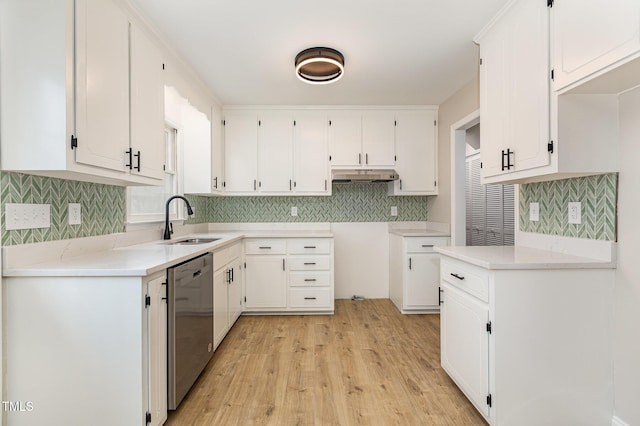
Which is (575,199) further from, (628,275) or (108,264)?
(108,264)

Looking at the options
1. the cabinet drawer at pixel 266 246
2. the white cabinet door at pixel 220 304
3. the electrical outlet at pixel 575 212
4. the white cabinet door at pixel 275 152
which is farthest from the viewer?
the white cabinet door at pixel 275 152

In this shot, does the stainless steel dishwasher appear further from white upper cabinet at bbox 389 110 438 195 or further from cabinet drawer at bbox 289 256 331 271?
white upper cabinet at bbox 389 110 438 195

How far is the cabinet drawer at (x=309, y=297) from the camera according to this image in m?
3.55

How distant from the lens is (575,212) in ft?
6.10

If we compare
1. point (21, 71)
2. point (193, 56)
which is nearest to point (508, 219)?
point (193, 56)

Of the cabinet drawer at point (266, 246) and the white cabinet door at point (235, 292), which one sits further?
the cabinet drawer at point (266, 246)

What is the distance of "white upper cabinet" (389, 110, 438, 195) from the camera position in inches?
154

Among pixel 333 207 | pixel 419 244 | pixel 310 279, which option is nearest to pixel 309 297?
pixel 310 279

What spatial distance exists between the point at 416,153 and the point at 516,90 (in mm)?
2035

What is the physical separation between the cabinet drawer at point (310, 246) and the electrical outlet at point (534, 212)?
1.93 metres

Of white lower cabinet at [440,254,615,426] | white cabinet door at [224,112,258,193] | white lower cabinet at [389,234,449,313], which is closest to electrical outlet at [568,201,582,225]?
white lower cabinet at [440,254,615,426]

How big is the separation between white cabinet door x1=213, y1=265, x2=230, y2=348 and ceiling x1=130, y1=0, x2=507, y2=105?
1.78m

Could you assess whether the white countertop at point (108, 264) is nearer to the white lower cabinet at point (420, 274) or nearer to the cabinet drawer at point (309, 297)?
the cabinet drawer at point (309, 297)

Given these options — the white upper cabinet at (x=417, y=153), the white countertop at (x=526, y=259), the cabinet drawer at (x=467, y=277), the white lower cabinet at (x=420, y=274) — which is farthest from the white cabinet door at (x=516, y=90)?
the white upper cabinet at (x=417, y=153)
